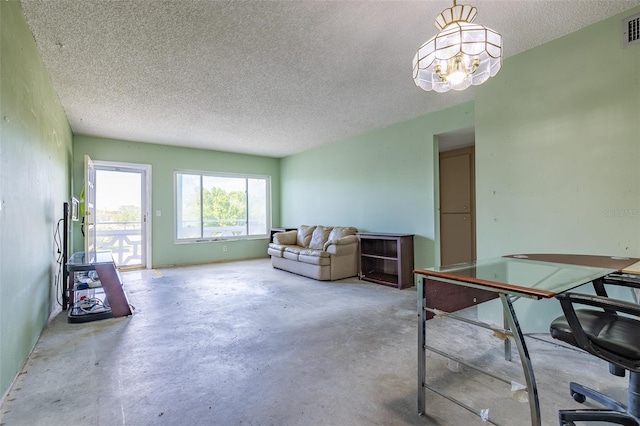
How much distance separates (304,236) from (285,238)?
1.37ft

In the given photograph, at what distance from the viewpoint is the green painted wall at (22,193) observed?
187 cm

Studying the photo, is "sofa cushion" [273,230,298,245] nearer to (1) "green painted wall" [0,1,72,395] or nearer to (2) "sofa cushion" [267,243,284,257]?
(2) "sofa cushion" [267,243,284,257]

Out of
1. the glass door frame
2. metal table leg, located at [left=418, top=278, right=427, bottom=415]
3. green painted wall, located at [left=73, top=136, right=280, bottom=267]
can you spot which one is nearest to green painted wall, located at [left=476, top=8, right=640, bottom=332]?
metal table leg, located at [left=418, top=278, right=427, bottom=415]

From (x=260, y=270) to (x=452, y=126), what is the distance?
166 inches

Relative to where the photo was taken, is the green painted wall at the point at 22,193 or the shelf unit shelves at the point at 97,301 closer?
the green painted wall at the point at 22,193

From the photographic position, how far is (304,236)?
6152mm

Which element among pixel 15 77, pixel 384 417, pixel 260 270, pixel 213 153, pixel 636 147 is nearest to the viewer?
pixel 384 417

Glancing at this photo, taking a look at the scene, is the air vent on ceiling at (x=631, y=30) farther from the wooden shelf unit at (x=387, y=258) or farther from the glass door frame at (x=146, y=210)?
the glass door frame at (x=146, y=210)

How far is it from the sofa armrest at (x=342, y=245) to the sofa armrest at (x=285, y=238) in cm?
141

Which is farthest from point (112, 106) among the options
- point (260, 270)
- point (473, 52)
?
point (473, 52)

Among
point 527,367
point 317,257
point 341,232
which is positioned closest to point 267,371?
point 527,367

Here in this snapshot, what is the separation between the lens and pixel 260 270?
591 cm

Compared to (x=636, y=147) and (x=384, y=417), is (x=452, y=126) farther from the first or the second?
(x=384, y=417)

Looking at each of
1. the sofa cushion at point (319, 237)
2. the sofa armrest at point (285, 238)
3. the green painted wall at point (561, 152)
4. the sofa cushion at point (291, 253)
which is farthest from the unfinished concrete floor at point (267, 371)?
the sofa armrest at point (285, 238)
